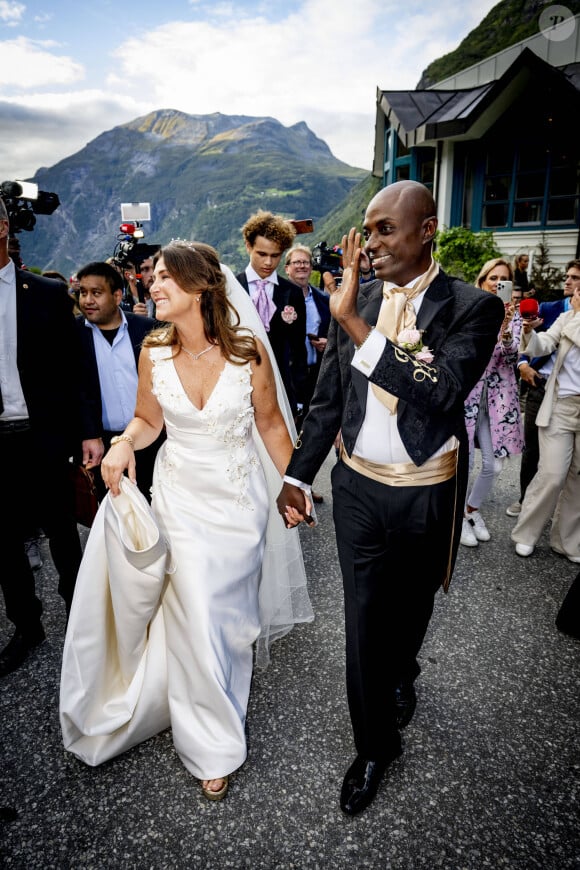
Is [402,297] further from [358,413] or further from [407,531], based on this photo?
[407,531]

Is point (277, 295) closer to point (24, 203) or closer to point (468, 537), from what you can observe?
point (24, 203)

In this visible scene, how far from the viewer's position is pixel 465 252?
14344mm

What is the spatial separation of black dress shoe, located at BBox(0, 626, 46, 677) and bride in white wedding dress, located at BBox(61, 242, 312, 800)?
0.89 metres

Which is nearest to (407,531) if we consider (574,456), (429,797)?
(429,797)

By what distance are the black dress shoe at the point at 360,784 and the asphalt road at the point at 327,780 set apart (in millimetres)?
54

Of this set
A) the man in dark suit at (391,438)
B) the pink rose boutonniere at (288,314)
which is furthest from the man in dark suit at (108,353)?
the man in dark suit at (391,438)

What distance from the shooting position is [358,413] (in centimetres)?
204

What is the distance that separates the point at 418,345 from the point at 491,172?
18.8 metres

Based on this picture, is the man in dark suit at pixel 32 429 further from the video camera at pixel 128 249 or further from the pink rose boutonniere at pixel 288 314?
the video camera at pixel 128 249

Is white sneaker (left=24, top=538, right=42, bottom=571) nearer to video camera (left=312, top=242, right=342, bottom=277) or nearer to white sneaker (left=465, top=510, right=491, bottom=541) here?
white sneaker (left=465, top=510, right=491, bottom=541)

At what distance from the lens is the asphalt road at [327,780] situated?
1967 millimetres

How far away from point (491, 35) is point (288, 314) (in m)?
48.5

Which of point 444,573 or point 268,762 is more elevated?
point 444,573

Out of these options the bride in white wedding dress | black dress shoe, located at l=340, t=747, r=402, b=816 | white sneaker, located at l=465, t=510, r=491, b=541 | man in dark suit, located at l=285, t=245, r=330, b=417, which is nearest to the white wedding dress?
the bride in white wedding dress
